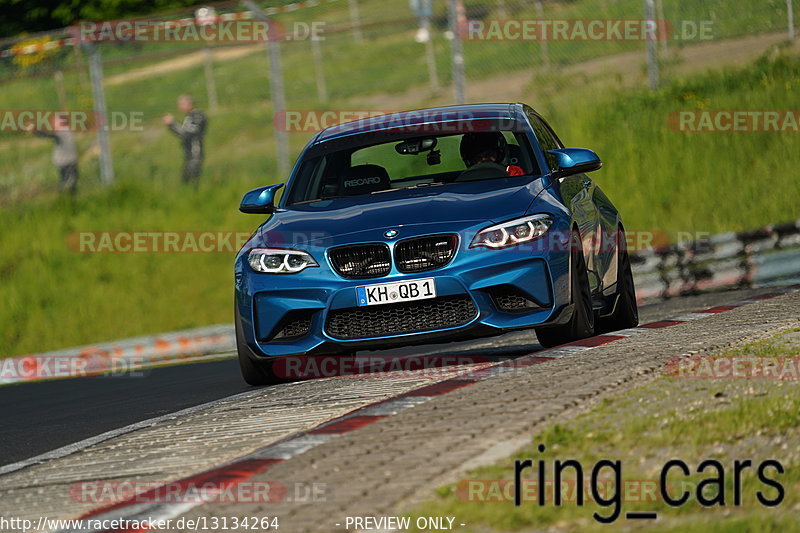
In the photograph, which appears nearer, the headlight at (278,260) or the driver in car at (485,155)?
the headlight at (278,260)

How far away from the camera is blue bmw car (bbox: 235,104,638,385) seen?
895 cm

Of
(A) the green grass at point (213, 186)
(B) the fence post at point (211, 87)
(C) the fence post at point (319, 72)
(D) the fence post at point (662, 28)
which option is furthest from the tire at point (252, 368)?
(B) the fence post at point (211, 87)

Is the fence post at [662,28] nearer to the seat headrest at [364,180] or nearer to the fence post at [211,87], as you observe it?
the fence post at [211,87]

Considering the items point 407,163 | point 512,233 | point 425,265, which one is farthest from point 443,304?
point 407,163

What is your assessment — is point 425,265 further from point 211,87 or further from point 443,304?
point 211,87

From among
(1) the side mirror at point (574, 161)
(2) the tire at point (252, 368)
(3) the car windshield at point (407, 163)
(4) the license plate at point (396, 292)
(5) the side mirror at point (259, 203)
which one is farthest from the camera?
(5) the side mirror at point (259, 203)

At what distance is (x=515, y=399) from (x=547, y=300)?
8.48ft

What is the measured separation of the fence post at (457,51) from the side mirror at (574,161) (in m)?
10.5

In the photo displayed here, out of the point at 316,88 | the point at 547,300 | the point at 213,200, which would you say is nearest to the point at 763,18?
the point at 316,88

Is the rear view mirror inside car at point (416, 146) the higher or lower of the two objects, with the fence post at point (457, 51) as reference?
lower

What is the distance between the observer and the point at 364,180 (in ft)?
33.8

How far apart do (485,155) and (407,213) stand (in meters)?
1.31

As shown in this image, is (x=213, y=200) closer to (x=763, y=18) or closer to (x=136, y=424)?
(x=763, y=18)

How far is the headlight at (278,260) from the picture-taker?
9.15 metres
